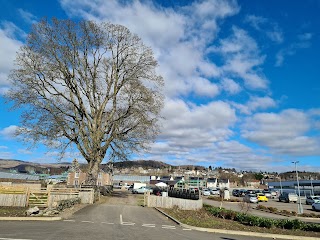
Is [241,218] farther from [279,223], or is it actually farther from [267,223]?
[279,223]

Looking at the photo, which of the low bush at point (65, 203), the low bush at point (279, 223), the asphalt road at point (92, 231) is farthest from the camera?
the low bush at point (65, 203)

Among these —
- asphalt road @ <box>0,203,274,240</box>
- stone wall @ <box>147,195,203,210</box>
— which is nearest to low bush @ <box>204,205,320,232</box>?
asphalt road @ <box>0,203,274,240</box>

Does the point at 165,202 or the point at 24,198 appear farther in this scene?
the point at 165,202

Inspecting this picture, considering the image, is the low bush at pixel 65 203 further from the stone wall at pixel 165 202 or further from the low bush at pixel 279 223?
the low bush at pixel 279 223

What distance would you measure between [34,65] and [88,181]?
13504mm

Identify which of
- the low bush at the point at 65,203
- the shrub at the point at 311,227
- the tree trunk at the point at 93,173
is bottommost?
the shrub at the point at 311,227

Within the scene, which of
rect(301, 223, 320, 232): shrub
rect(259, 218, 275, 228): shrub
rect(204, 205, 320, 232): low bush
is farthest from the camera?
rect(259, 218, 275, 228): shrub

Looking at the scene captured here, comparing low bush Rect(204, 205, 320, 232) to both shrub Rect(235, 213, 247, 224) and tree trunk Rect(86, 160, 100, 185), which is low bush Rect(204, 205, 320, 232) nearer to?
shrub Rect(235, 213, 247, 224)

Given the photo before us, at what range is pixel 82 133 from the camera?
32.8 metres

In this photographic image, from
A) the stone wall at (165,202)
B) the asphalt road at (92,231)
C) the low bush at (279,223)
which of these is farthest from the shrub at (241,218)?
the stone wall at (165,202)

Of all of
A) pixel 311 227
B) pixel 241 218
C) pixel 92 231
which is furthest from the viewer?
pixel 241 218

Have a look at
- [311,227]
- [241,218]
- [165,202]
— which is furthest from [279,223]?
[165,202]

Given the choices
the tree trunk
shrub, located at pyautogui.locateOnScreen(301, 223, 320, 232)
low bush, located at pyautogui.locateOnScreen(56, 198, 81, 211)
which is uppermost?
the tree trunk

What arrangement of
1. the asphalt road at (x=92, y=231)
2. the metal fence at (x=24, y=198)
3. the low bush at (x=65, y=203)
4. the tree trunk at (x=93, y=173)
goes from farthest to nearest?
1. the tree trunk at (x=93, y=173)
2. the metal fence at (x=24, y=198)
3. the low bush at (x=65, y=203)
4. the asphalt road at (x=92, y=231)
